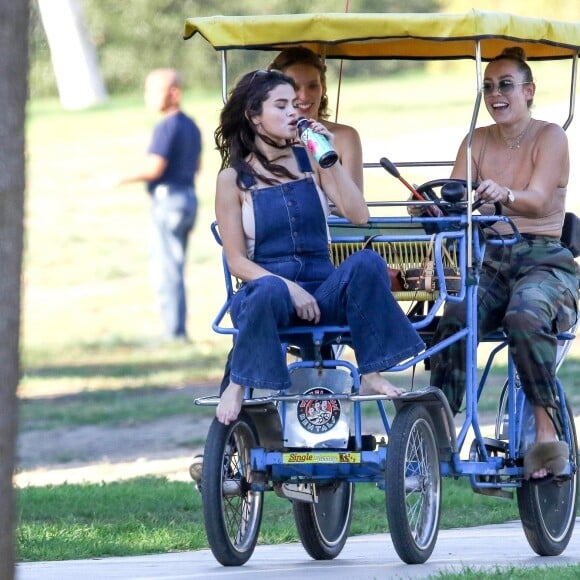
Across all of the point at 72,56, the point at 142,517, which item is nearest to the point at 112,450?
the point at 142,517

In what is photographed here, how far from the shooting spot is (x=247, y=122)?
303 inches

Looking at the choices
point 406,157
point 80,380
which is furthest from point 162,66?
point 80,380

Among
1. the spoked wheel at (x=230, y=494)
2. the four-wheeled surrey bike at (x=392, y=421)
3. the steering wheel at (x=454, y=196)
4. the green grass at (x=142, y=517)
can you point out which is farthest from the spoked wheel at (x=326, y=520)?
→ the steering wheel at (x=454, y=196)

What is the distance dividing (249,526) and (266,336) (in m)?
0.88

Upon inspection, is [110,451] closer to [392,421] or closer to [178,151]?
[178,151]

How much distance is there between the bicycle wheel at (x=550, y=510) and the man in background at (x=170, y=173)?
388 inches

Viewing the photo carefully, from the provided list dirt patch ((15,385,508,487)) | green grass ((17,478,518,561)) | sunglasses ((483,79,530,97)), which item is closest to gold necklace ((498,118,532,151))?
sunglasses ((483,79,530,97))

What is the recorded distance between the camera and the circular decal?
740 cm

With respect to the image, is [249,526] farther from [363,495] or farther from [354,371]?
[363,495]

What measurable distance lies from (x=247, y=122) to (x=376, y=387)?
4.02 ft

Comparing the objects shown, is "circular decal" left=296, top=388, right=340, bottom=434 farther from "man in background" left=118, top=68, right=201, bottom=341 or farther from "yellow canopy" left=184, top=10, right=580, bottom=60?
"man in background" left=118, top=68, right=201, bottom=341

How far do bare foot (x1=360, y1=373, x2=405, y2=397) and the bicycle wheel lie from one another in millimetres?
1003

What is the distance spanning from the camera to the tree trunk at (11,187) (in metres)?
5.14

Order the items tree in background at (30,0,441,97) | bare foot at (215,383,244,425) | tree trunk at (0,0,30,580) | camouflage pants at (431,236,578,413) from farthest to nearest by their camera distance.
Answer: tree in background at (30,0,441,97)
camouflage pants at (431,236,578,413)
bare foot at (215,383,244,425)
tree trunk at (0,0,30,580)
